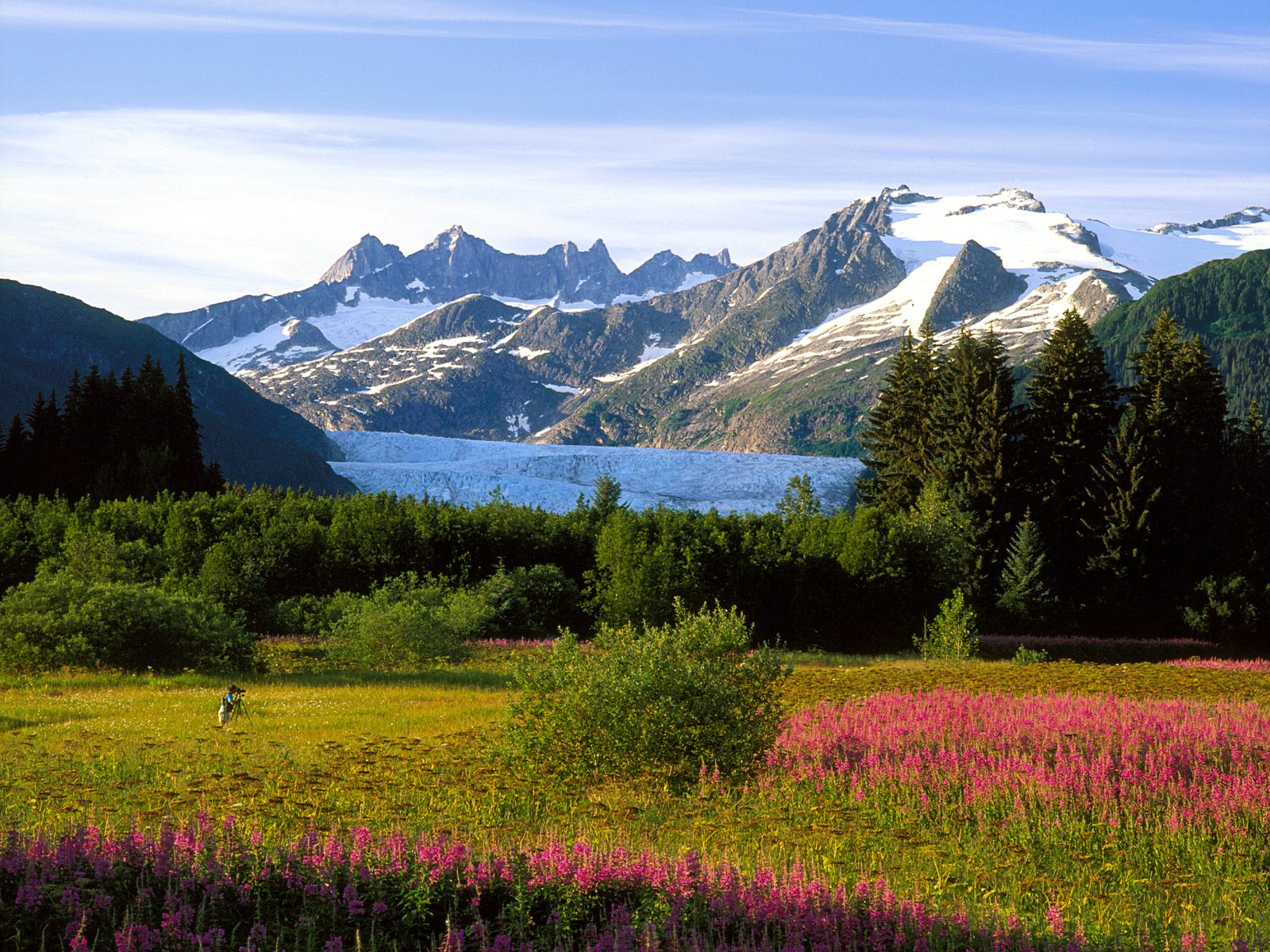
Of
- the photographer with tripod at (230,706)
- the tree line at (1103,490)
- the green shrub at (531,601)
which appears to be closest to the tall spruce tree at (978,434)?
the tree line at (1103,490)

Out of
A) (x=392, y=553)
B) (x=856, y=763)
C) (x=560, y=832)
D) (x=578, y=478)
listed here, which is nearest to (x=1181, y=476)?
(x=392, y=553)

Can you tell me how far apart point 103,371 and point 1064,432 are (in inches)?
7122

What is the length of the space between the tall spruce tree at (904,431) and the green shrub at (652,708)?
140ft

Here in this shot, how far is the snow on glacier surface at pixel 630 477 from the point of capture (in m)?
89.8

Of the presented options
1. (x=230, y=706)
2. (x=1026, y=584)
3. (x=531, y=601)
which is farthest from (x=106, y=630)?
(x=1026, y=584)

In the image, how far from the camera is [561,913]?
7465 millimetres

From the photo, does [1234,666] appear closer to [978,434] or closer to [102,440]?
[978,434]

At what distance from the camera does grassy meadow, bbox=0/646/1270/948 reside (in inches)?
356

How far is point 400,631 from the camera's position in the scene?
32.3 meters

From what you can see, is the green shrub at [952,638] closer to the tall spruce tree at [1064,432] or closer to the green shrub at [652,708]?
the tall spruce tree at [1064,432]

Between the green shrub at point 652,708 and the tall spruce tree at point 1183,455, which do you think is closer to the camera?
the green shrub at point 652,708

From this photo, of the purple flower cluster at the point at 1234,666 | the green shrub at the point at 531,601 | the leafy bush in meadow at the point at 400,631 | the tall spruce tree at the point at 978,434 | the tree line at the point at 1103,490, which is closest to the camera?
the leafy bush in meadow at the point at 400,631

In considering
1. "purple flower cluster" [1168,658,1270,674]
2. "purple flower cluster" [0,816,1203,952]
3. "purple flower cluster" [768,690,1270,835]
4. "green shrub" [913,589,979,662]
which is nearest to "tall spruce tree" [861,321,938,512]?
"green shrub" [913,589,979,662]

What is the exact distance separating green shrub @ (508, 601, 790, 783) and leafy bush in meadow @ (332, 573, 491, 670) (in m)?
18.5
